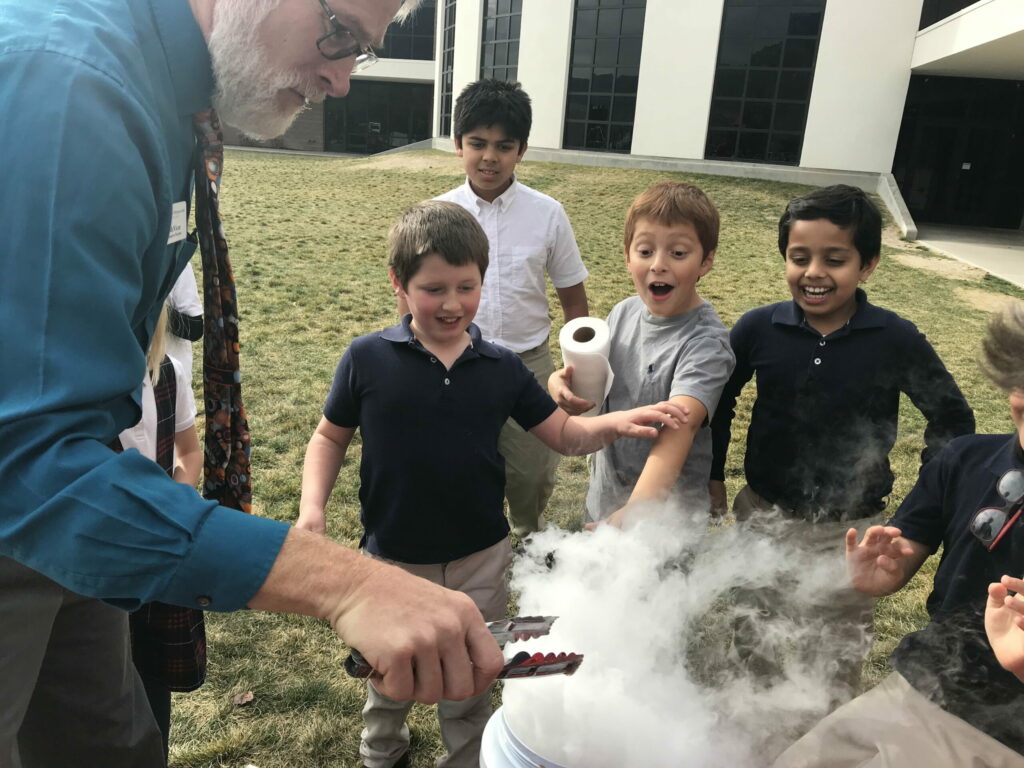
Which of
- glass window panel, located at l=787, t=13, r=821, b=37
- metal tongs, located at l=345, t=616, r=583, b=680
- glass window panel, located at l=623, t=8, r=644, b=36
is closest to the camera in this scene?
metal tongs, located at l=345, t=616, r=583, b=680

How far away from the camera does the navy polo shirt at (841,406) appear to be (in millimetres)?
2297

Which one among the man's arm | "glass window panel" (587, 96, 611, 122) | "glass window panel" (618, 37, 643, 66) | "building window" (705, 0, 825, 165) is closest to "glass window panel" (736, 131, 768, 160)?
"building window" (705, 0, 825, 165)

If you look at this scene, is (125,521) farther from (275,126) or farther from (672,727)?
(275,126)

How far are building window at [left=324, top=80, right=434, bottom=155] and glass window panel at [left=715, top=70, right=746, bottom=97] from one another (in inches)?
745

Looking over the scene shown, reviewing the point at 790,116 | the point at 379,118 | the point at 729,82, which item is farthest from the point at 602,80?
the point at 379,118

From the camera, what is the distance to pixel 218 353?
2.06m

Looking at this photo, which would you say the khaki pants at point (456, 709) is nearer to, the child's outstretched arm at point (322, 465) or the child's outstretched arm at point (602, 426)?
the child's outstretched arm at point (322, 465)

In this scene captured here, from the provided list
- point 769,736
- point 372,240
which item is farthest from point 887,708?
point 372,240

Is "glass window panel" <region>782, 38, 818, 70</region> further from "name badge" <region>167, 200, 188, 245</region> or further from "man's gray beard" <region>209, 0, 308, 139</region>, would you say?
"name badge" <region>167, 200, 188, 245</region>

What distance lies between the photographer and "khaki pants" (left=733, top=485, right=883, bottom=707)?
2127 millimetres

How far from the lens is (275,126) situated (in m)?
1.69

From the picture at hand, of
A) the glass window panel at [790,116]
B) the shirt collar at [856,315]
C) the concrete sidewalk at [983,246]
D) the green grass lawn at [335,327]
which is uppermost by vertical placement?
the glass window panel at [790,116]

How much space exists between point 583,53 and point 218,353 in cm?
2457

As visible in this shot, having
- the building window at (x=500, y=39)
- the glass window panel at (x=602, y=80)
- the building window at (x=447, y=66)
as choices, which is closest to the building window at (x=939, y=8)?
the glass window panel at (x=602, y=80)
